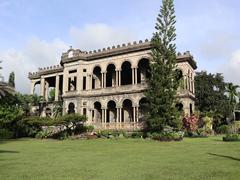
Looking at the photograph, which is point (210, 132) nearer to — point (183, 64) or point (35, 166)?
point (183, 64)

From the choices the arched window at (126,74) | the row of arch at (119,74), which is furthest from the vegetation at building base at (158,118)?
the arched window at (126,74)

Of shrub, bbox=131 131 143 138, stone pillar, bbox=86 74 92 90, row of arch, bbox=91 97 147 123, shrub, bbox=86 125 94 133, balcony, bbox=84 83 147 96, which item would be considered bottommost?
shrub, bbox=131 131 143 138

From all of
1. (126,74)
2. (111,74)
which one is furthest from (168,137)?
(126,74)

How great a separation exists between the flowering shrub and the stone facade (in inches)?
78.7

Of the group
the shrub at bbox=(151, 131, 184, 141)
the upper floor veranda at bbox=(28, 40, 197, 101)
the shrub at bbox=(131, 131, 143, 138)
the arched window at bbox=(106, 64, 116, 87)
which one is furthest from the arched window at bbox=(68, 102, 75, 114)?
the shrub at bbox=(151, 131, 184, 141)

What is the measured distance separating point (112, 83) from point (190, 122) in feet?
45.4

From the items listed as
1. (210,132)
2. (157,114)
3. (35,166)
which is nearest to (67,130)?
(157,114)

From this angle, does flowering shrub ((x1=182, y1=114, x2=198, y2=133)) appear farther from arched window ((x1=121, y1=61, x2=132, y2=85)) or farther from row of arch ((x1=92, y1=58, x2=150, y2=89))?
arched window ((x1=121, y1=61, x2=132, y2=85))

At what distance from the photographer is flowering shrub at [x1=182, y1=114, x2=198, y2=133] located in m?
32.8

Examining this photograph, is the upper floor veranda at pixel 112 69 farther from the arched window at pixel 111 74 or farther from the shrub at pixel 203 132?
the shrub at pixel 203 132

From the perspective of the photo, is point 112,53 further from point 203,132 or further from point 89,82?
point 203,132

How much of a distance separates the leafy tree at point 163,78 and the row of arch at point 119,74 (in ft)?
19.9

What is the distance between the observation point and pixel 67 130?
3528 centimetres

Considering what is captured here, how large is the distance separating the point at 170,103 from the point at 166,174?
2041 cm
